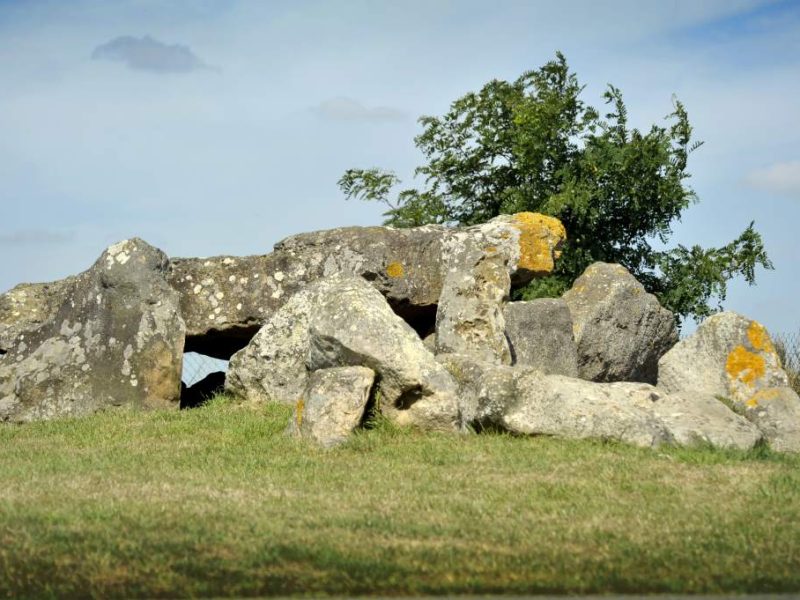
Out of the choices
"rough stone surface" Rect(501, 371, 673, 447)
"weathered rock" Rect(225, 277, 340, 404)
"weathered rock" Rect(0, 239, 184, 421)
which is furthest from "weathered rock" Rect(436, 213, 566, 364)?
"weathered rock" Rect(0, 239, 184, 421)

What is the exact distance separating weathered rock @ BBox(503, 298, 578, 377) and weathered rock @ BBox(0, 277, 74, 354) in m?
7.67

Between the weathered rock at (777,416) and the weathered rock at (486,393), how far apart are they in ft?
12.6

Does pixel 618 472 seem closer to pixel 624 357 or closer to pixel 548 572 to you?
pixel 548 572

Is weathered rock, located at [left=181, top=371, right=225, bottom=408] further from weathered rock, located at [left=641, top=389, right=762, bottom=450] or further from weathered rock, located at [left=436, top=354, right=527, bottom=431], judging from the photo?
weathered rock, located at [left=641, top=389, right=762, bottom=450]

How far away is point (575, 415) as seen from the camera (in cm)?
1529

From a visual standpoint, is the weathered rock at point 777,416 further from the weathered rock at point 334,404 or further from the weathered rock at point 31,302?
the weathered rock at point 31,302

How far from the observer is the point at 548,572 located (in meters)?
9.25

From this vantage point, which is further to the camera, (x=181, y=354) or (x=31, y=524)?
(x=181, y=354)

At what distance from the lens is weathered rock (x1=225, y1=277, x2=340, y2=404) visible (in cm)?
1898

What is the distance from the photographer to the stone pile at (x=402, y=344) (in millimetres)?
15570

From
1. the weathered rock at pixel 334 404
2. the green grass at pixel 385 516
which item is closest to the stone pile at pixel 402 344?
the weathered rock at pixel 334 404

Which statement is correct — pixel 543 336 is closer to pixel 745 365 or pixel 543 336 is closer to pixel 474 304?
pixel 474 304

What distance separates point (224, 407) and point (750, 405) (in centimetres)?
797

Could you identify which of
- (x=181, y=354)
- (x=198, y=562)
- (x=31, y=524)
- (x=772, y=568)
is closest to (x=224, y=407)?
(x=181, y=354)
